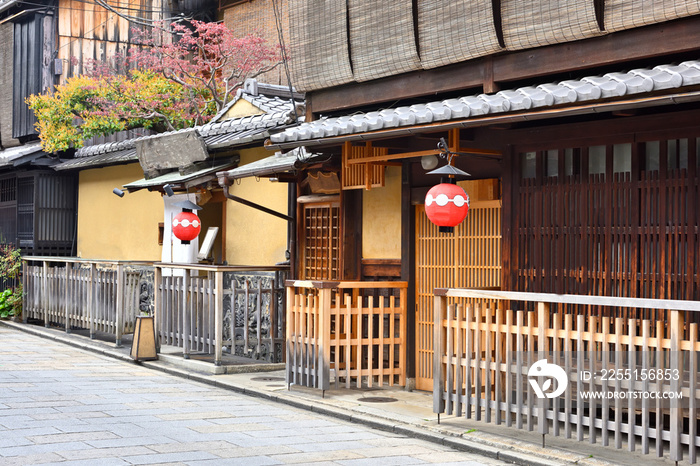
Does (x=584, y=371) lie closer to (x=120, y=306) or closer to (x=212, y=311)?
(x=212, y=311)

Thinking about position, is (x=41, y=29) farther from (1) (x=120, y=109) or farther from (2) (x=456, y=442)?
(2) (x=456, y=442)

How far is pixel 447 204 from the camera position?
1002cm

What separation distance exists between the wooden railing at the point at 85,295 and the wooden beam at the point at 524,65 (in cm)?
615

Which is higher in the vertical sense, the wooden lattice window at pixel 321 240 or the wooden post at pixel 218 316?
the wooden lattice window at pixel 321 240

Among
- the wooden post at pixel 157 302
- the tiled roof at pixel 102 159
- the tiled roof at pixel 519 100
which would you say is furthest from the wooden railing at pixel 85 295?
the tiled roof at pixel 519 100

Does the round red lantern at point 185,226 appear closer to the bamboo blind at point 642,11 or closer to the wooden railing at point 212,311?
the wooden railing at point 212,311

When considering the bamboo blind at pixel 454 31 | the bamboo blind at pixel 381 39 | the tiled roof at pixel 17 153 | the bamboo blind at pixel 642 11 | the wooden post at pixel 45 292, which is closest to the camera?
the bamboo blind at pixel 642 11

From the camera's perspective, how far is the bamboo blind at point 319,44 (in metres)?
13.0

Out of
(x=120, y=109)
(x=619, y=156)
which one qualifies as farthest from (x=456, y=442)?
(x=120, y=109)

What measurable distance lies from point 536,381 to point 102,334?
13.2 metres

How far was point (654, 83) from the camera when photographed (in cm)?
780

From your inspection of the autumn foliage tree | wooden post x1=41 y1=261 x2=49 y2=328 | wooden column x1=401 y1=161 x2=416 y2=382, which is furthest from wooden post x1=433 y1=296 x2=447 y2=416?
wooden post x1=41 y1=261 x2=49 y2=328

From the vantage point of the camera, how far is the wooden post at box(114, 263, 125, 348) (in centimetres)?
1703

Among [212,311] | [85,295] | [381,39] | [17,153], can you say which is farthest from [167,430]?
[17,153]
